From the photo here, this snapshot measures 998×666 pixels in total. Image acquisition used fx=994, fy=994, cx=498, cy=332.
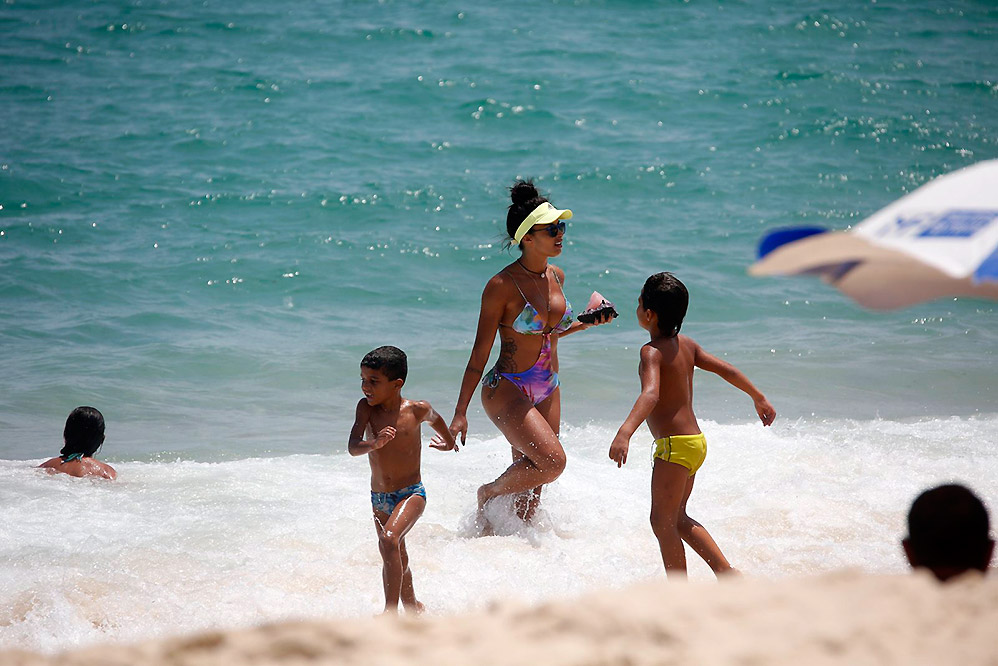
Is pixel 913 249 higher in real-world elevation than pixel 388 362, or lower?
higher

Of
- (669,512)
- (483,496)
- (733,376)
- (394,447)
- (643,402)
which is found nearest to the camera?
(643,402)

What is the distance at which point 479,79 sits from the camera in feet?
61.0

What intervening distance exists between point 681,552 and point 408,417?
1.51m

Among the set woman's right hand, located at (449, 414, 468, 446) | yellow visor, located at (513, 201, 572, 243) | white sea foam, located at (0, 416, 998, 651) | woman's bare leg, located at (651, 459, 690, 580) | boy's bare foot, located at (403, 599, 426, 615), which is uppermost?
yellow visor, located at (513, 201, 572, 243)

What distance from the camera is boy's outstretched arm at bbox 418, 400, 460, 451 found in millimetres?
5125

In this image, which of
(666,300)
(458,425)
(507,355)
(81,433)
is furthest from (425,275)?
(666,300)

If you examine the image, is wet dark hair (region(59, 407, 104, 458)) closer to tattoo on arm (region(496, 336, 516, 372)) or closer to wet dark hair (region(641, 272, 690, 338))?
tattoo on arm (region(496, 336, 516, 372))

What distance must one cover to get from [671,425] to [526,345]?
4.44 feet

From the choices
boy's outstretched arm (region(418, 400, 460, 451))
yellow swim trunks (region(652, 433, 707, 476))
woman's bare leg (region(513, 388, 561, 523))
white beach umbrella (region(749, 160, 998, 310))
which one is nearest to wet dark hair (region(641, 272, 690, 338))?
yellow swim trunks (region(652, 433, 707, 476))

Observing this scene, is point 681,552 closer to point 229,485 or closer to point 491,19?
point 229,485

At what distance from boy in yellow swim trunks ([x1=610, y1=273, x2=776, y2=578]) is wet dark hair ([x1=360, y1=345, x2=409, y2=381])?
3.91ft

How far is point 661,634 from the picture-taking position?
254 centimetres

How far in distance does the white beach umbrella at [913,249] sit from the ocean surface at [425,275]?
9.88ft

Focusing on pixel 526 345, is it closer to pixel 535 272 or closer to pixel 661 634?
pixel 535 272
